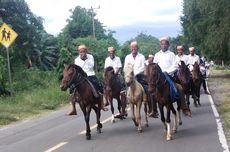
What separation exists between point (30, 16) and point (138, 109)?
5093 centimetres

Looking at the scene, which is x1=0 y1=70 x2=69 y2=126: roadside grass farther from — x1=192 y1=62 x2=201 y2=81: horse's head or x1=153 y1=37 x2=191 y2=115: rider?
x1=153 y1=37 x2=191 y2=115: rider

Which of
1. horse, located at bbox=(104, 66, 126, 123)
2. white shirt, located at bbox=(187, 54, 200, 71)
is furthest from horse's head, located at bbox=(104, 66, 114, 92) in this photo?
white shirt, located at bbox=(187, 54, 200, 71)

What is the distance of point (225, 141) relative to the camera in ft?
37.9

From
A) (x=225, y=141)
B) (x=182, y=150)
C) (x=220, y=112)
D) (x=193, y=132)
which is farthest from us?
(x=220, y=112)

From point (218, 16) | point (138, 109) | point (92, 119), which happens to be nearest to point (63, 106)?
point (92, 119)

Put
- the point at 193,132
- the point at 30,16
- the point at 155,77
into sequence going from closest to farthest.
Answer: the point at 155,77 < the point at 193,132 < the point at 30,16

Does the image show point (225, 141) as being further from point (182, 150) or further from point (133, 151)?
point (133, 151)

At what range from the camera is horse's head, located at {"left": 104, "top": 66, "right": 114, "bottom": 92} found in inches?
633

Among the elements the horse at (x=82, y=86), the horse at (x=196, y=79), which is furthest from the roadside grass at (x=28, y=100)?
the horse at (x=196, y=79)

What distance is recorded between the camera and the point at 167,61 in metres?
13.9

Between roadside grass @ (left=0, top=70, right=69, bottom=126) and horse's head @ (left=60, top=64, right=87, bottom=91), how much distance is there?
22.2ft

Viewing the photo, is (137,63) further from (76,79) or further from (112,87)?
(76,79)

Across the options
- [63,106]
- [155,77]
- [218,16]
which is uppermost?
[218,16]

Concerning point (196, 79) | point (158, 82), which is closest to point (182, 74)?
point (196, 79)
